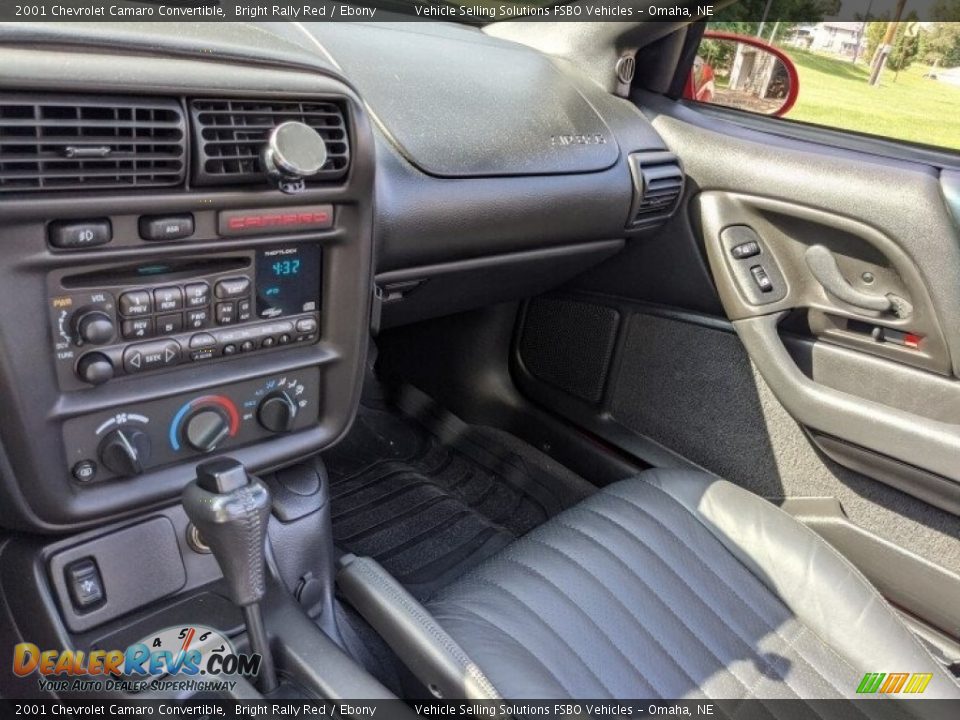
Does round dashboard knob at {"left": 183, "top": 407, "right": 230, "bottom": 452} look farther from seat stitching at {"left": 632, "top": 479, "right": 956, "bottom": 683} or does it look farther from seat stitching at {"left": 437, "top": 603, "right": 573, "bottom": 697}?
seat stitching at {"left": 632, "top": 479, "right": 956, "bottom": 683}

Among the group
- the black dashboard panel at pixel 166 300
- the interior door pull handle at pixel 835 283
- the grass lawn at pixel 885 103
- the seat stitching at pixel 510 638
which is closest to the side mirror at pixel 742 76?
the grass lawn at pixel 885 103

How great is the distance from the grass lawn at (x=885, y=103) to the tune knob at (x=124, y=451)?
1467 mm

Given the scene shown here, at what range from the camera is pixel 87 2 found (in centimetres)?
89

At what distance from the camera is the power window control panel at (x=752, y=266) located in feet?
5.58

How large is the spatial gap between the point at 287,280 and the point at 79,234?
0.27 m

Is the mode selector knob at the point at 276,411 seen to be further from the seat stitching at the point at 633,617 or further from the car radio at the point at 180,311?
the seat stitching at the point at 633,617

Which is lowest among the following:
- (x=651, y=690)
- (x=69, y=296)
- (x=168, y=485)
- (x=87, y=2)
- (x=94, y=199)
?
(x=651, y=690)

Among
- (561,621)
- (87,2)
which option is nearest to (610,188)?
(561,621)

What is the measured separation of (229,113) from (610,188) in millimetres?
884

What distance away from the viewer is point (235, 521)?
846 mm

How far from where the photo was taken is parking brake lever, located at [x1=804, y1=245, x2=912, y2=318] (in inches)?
61.2

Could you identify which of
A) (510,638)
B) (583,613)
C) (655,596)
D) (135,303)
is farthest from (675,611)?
(135,303)

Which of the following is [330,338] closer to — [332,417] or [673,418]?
[332,417]

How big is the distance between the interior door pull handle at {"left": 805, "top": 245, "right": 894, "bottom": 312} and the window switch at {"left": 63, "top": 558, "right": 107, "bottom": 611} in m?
1.36
